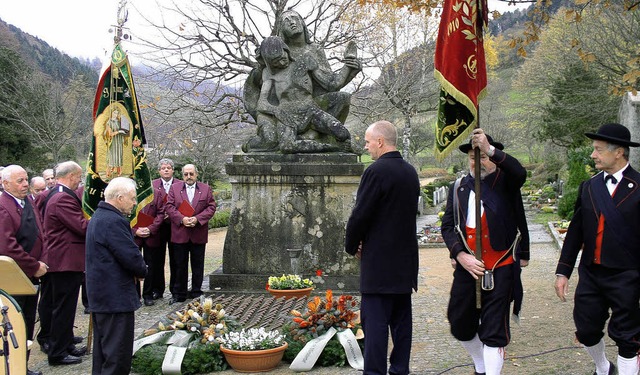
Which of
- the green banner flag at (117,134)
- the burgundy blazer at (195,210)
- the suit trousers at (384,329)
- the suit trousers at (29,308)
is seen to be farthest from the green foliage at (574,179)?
the suit trousers at (29,308)

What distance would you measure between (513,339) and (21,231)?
18.4 feet

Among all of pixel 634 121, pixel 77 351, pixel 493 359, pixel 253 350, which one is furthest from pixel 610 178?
pixel 634 121

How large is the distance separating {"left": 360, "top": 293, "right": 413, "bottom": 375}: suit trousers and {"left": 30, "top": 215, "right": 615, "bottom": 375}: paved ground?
894 millimetres

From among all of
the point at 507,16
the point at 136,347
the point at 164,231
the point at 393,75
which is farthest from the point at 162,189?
the point at 507,16

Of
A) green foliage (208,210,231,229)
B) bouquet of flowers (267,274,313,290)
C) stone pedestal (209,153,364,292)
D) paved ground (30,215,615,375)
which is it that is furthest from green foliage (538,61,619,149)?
bouquet of flowers (267,274,313,290)

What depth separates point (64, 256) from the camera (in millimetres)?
7086

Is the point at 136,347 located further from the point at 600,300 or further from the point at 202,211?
the point at 600,300

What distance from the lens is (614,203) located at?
510cm

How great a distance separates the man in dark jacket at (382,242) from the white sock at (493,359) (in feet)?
2.55

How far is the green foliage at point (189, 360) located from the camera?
6367mm

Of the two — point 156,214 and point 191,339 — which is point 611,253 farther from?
point 156,214

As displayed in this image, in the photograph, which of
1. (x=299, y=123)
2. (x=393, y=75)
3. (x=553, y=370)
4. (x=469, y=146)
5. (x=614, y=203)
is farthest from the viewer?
(x=393, y=75)

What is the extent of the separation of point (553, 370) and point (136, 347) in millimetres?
4062

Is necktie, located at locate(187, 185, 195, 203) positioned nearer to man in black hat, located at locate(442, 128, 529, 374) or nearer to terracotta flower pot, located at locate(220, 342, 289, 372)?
terracotta flower pot, located at locate(220, 342, 289, 372)
